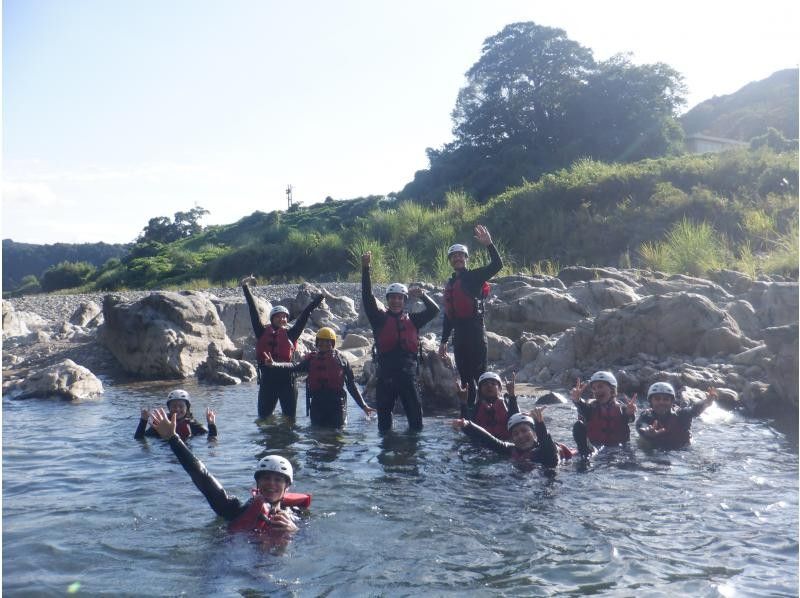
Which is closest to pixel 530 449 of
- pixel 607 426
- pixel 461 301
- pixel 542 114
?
pixel 607 426

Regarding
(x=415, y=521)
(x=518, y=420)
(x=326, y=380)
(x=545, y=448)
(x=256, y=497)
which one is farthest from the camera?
(x=326, y=380)

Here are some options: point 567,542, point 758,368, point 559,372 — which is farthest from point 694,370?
point 567,542

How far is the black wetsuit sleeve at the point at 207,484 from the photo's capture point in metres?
6.11

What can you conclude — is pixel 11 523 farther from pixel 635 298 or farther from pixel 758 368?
pixel 635 298

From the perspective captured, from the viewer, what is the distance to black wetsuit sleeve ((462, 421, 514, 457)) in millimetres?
8375

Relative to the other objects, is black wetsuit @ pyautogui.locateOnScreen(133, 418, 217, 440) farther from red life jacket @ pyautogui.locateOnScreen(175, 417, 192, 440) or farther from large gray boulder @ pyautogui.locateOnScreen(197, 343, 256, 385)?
large gray boulder @ pyautogui.locateOnScreen(197, 343, 256, 385)

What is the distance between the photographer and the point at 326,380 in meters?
10.3

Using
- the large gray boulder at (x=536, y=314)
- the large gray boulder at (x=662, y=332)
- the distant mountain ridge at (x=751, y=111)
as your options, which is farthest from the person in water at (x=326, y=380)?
the distant mountain ridge at (x=751, y=111)

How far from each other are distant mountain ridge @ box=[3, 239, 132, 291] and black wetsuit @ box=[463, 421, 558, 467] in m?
79.4

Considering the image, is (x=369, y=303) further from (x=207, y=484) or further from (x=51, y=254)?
(x=51, y=254)

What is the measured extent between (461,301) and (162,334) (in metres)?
7.97

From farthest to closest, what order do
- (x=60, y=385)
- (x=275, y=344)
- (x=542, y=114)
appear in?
1. (x=542, y=114)
2. (x=60, y=385)
3. (x=275, y=344)

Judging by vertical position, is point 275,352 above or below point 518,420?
above

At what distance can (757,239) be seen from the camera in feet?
69.7
